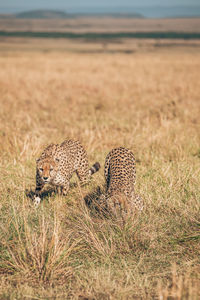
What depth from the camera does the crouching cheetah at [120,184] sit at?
3088 millimetres

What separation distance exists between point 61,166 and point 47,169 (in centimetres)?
28

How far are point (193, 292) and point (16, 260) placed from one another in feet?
3.70

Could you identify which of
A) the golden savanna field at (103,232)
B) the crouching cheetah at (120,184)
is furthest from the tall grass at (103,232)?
the crouching cheetah at (120,184)

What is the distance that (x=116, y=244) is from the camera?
287cm

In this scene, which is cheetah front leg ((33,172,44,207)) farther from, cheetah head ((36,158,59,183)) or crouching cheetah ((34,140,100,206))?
cheetah head ((36,158,59,183))

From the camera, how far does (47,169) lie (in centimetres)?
340

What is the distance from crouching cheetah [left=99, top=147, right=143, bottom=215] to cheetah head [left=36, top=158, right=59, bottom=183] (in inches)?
18.8

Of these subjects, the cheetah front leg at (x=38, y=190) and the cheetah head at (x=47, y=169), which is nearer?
the cheetah head at (x=47, y=169)

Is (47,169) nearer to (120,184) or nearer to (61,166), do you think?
(61,166)

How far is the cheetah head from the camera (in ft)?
11.1

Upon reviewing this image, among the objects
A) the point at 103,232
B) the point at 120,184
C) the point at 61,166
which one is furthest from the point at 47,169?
the point at 103,232

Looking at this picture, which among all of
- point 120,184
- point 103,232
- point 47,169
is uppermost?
point 47,169

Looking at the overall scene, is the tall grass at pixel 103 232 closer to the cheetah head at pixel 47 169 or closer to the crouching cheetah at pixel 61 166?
the crouching cheetah at pixel 61 166

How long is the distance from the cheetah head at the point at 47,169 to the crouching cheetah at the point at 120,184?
478mm
